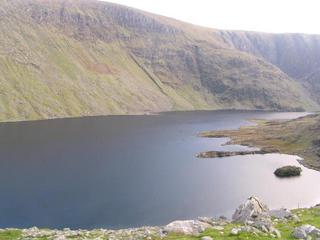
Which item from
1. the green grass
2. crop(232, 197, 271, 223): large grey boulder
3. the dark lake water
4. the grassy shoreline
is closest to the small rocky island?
the dark lake water

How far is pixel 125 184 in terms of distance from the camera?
10588 centimetres

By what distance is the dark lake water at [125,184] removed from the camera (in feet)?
270

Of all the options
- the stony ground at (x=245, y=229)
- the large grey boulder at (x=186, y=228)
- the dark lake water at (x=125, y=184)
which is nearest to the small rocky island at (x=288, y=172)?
the dark lake water at (x=125, y=184)

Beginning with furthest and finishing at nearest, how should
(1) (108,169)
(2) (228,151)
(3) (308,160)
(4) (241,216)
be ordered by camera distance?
1. (2) (228,151)
2. (3) (308,160)
3. (1) (108,169)
4. (4) (241,216)

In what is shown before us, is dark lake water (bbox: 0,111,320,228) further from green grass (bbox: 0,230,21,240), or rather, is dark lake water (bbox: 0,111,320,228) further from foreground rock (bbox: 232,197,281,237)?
foreground rock (bbox: 232,197,281,237)

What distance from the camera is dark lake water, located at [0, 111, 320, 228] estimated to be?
82.2 metres

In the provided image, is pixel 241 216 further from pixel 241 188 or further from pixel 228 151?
pixel 228 151

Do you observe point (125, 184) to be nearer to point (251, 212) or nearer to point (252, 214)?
point (251, 212)

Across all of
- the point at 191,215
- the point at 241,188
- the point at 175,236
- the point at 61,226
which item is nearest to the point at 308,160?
the point at 241,188

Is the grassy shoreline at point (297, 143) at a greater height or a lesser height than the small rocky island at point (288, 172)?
greater

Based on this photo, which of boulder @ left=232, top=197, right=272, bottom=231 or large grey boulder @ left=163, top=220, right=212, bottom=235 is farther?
boulder @ left=232, top=197, right=272, bottom=231

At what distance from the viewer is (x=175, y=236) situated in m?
34.1

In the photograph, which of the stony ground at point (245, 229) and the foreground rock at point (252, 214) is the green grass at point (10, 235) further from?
the foreground rock at point (252, 214)

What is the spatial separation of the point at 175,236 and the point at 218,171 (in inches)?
3785
